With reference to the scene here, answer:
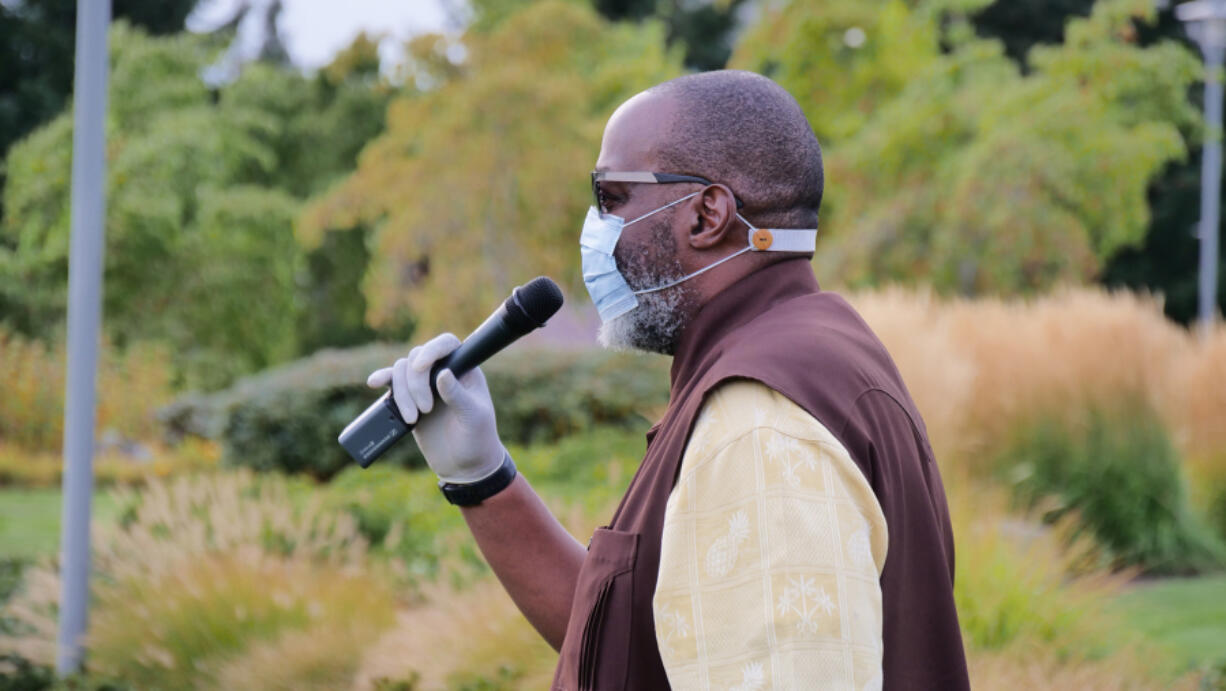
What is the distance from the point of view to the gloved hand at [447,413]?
7.59ft

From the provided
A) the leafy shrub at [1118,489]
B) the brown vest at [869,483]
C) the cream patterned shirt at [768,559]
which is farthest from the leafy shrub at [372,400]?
the cream patterned shirt at [768,559]

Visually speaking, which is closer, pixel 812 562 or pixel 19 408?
pixel 812 562

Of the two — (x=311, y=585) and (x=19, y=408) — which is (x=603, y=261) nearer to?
(x=311, y=585)

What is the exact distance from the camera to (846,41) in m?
15.2

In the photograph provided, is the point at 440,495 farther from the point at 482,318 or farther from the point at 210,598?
the point at 482,318

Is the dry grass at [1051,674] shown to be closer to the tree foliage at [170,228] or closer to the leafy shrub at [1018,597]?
the leafy shrub at [1018,597]

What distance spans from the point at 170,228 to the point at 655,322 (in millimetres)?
18736

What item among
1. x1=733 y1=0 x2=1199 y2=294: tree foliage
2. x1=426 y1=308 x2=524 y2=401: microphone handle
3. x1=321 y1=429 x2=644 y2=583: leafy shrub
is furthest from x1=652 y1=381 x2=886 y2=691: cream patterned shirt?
x1=733 y1=0 x2=1199 y2=294: tree foliage

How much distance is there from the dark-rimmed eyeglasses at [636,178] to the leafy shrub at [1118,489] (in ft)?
21.2

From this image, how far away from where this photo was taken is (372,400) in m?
11.6

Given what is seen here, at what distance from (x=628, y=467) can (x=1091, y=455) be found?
2.98 meters

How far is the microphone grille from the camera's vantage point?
238 centimetres

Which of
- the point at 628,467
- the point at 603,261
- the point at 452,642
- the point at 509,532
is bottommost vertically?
the point at 628,467

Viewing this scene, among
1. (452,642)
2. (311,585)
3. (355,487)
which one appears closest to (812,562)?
(452,642)
